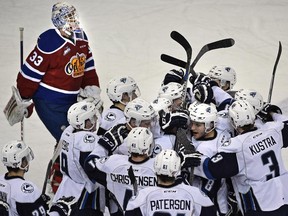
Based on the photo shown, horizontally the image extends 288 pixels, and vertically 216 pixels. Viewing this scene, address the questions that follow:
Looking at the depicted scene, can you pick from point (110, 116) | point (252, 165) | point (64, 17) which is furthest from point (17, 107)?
point (252, 165)

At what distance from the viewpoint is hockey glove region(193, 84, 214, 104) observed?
19.2ft

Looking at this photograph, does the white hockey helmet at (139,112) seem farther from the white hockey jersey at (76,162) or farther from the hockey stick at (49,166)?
Answer: the hockey stick at (49,166)

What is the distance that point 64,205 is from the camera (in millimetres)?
5336

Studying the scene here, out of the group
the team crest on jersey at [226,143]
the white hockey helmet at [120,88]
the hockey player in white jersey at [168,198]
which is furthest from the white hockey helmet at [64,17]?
the hockey player in white jersey at [168,198]

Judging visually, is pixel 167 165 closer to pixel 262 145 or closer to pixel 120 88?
pixel 262 145

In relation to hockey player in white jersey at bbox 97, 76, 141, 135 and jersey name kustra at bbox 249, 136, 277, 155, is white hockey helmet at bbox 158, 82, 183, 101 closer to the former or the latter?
hockey player in white jersey at bbox 97, 76, 141, 135

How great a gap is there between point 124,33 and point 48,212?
467 cm

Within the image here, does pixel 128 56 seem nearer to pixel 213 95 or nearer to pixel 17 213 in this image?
pixel 213 95

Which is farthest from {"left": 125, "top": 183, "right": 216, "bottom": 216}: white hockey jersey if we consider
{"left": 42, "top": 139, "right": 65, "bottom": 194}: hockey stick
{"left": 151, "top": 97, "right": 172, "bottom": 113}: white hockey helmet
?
{"left": 42, "top": 139, "right": 65, "bottom": 194}: hockey stick

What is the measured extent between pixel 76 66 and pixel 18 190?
63.3 inches

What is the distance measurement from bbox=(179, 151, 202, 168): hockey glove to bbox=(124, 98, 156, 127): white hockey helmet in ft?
1.23

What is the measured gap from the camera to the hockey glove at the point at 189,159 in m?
5.01

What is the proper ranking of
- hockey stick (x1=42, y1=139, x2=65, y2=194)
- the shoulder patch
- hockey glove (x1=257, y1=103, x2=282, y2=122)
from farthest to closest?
1. the shoulder patch
2. hockey stick (x1=42, y1=139, x2=65, y2=194)
3. hockey glove (x1=257, y1=103, x2=282, y2=122)

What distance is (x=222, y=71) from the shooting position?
626 cm
